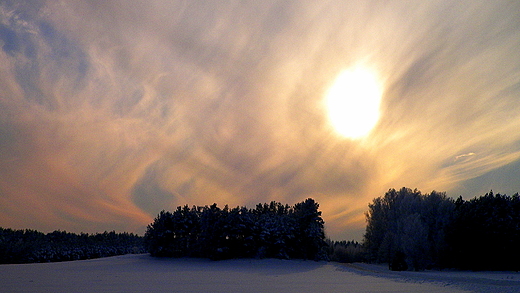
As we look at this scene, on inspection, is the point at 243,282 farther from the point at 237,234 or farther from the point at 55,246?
the point at 55,246

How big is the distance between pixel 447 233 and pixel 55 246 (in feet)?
150

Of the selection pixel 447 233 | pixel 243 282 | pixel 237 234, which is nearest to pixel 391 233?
pixel 447 233

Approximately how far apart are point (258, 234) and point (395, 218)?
50.7 feet

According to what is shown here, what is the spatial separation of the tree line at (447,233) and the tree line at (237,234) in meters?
7.42

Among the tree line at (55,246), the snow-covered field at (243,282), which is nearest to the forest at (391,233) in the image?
the snow-covered field at (243,282)

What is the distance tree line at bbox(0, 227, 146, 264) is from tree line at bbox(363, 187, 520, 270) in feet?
83.1

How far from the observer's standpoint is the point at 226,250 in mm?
29484

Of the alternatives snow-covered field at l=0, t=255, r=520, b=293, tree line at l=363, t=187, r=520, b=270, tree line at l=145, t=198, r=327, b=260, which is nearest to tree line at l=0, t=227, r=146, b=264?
tree line at l=145, t=198, r=327, b=260

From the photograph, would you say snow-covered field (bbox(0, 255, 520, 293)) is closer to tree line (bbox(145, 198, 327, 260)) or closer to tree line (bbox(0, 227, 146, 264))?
tree line (bbox(145, 198, 327, 260))

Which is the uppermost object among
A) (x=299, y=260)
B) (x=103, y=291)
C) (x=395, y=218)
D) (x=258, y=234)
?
(x=395, y=218)

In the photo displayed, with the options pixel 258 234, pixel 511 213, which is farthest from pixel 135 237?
pixel 511 213

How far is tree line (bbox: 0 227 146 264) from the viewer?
133 feet

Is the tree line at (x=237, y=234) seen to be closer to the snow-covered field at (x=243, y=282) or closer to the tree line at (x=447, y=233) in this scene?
the snow-covered field at (x=243, y=282)

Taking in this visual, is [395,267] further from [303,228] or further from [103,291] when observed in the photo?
[103,291]
